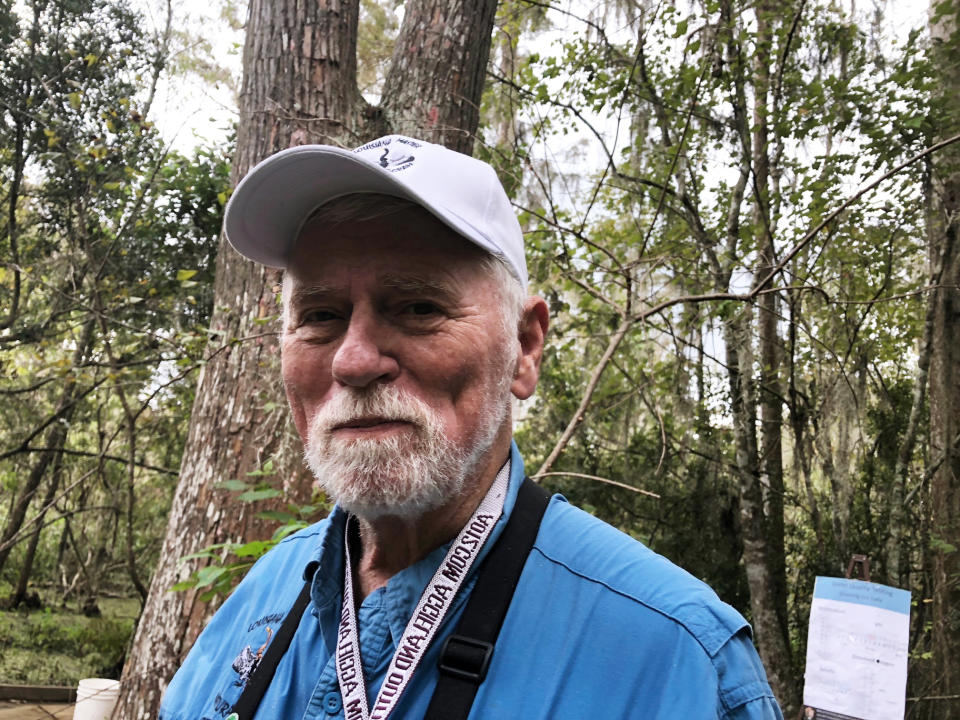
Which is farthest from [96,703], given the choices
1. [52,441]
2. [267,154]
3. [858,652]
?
[858,652]

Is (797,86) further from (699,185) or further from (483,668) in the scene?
(483,668)

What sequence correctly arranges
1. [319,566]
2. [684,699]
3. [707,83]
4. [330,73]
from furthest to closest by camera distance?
[707,83] < [330,73] < [319,566] < [684,699]

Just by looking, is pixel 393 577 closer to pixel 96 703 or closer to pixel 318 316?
pixel 318 316

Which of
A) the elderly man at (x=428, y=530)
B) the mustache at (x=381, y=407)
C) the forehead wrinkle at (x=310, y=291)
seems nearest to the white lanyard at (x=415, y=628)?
the elderly man at (x=428, y=530)

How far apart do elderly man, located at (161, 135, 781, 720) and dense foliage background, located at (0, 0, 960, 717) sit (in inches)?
137

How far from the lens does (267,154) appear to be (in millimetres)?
3236

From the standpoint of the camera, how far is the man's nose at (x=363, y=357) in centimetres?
116

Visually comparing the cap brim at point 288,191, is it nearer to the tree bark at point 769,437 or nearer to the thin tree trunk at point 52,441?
the tree bark at point 769,437

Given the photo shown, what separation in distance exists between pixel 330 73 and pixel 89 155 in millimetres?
4614

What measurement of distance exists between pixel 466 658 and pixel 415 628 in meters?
0.11

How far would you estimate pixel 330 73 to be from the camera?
3.41 m

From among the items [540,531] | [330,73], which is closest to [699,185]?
[330,73]

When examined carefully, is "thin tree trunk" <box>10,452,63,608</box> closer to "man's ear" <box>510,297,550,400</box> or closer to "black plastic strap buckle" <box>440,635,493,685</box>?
"man's ear" <box>510,297,550,400</box>

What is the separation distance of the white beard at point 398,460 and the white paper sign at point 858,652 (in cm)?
229
